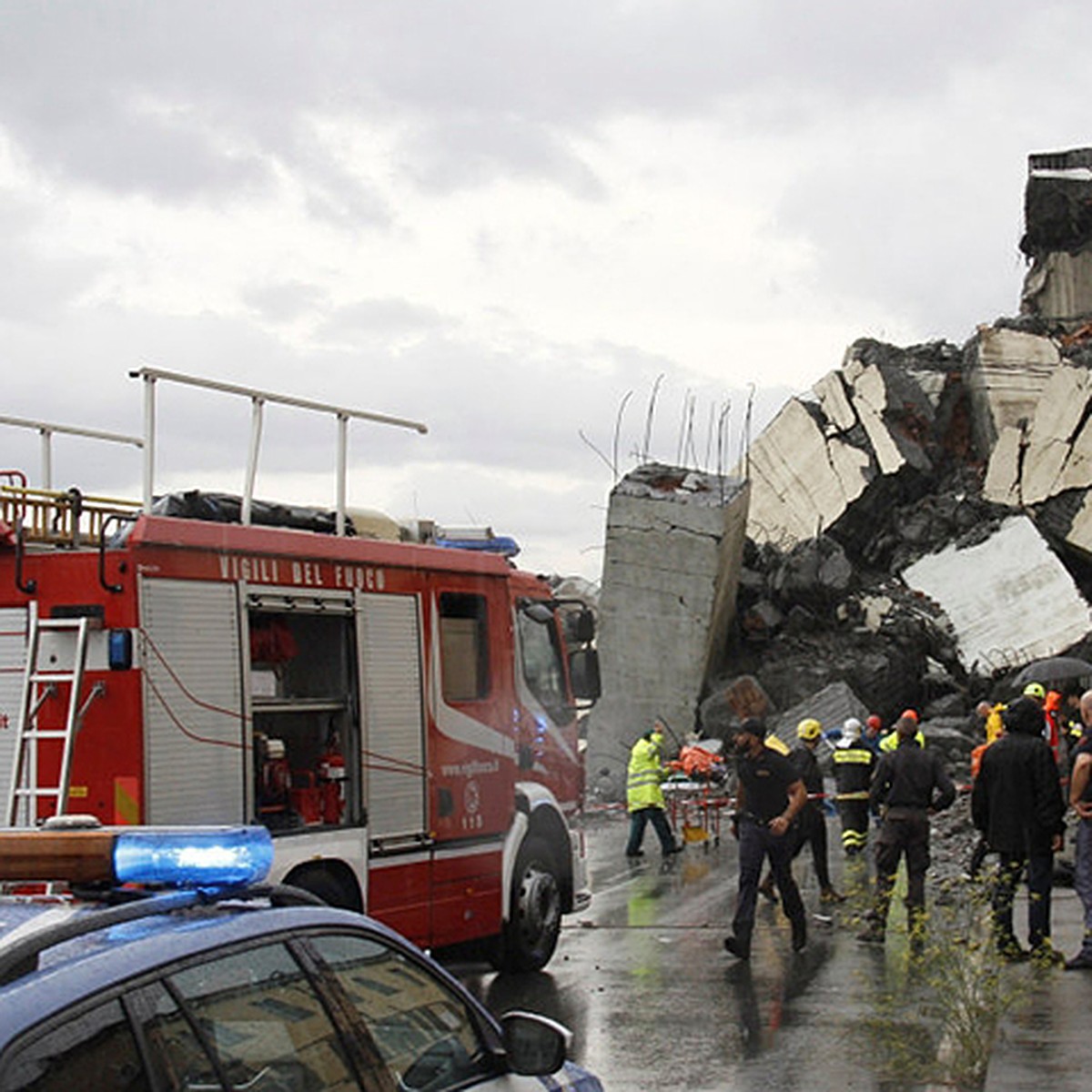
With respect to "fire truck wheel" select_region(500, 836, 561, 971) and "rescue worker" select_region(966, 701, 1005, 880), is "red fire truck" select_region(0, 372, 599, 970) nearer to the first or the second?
"fire truck wheel" select_region(500, 836, 561, 971)

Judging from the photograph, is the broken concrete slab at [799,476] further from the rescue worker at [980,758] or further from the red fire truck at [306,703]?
the red fire truck at [306,703]

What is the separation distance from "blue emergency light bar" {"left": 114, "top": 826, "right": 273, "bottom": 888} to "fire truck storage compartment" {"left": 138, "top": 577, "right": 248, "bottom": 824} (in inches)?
202

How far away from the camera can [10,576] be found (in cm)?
962

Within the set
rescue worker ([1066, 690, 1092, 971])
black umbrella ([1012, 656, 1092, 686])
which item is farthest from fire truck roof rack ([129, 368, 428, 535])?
black umbrella ([1012, 656, 1092, 686])

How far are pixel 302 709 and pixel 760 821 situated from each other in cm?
380

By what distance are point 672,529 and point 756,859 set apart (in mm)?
13348

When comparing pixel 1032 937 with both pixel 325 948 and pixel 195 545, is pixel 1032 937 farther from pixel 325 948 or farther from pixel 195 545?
pixel 325 948

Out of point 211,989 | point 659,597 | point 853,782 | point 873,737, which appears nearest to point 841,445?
point 659,597

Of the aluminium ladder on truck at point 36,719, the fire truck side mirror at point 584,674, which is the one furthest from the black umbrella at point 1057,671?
the aluminium ladder on truck at point 36,719

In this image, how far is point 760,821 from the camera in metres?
12.8

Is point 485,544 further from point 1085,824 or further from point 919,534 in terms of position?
point 919,534

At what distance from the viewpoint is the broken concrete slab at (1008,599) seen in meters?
25.6

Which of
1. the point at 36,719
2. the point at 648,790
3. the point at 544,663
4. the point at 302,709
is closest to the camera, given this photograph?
the point at 36,719

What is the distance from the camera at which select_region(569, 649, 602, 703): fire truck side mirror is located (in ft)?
45.6
